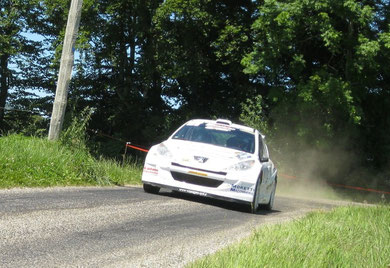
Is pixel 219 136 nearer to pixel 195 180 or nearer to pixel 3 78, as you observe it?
pixel 195 180

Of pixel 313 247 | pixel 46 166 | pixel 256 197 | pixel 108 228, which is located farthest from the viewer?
pixel 46 166

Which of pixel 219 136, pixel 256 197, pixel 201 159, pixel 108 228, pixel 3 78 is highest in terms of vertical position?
pixel 3 78

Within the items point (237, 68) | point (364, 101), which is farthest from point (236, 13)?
point (364, 101)

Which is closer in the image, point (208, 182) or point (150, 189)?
point (208, 182)

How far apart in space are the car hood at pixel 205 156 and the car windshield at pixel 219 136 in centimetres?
45

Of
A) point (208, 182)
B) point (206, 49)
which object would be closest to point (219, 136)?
point (208, 182)

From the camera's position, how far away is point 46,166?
11.4 meters

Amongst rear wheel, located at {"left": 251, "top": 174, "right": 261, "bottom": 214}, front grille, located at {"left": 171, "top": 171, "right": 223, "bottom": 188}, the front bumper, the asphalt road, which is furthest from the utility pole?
rear wheel, located at {"left": 251, "top": 174, "right": 261, "bottom": 214}

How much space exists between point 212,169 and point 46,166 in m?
3.37

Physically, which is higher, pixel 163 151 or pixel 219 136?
pixel 219 136

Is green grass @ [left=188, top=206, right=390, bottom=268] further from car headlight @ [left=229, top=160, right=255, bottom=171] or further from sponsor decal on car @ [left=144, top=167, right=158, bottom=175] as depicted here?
sponsor decal on car @ [left=144, top=167, right=158, bottom=175]

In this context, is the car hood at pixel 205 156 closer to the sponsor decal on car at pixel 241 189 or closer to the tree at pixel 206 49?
the sponsor decal on car at pixel 241 189

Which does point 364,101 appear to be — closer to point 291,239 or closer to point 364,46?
point 364,46

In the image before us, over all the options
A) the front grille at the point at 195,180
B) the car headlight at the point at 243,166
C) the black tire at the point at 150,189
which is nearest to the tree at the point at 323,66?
the car headlight at the point at 243,166
